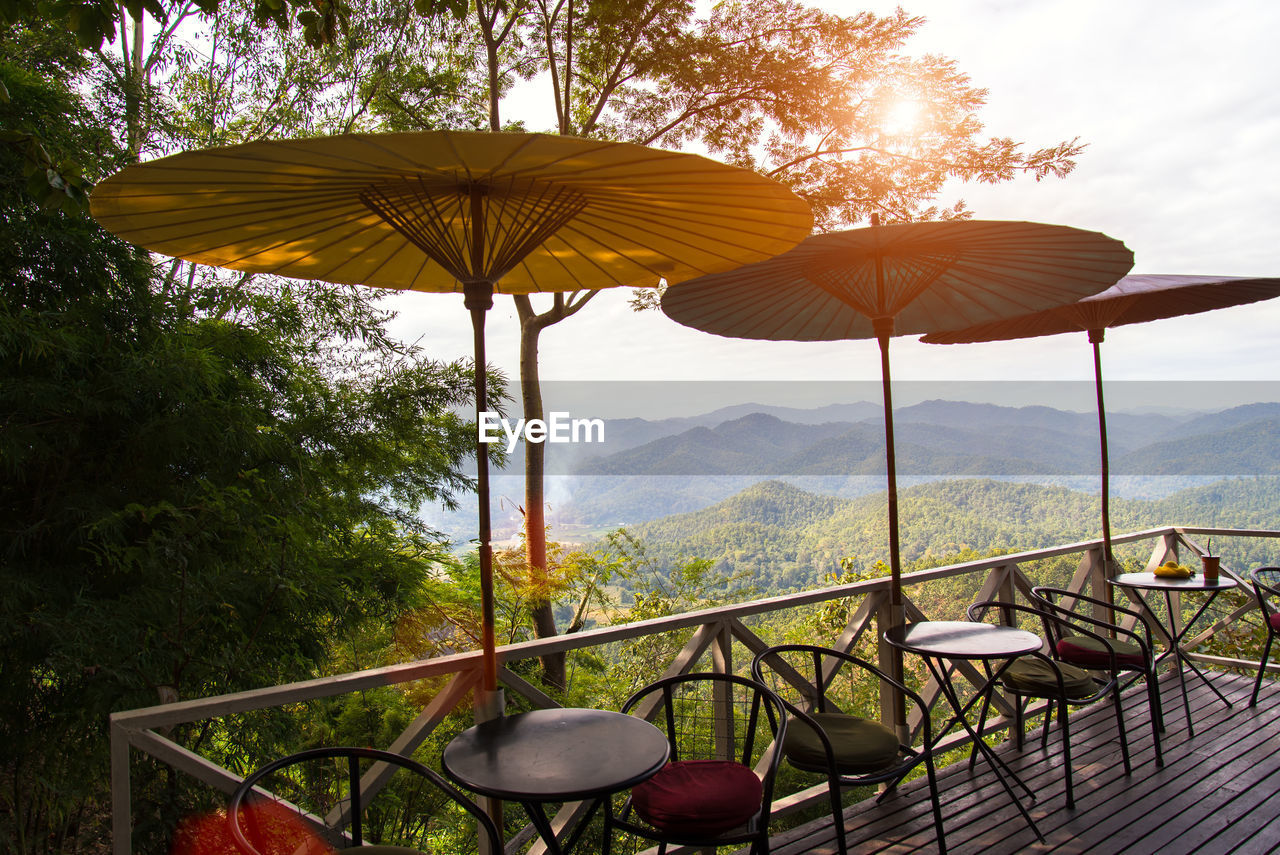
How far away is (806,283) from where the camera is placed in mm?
3023

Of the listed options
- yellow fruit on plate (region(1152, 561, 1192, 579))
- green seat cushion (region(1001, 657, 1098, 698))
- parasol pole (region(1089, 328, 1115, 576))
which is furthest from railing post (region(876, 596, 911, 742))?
yellow fruit on plate (region(1152, 561, 1192, 579))

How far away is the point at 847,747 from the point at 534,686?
0.93 m

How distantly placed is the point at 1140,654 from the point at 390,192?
334 cm

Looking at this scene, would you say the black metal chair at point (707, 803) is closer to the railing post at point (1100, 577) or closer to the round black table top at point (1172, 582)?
the round black table top at point (1172, 582)

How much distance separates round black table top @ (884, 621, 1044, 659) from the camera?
2.40 meters

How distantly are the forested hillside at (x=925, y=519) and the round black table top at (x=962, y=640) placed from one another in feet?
39.9

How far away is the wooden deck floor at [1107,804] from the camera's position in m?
2.34

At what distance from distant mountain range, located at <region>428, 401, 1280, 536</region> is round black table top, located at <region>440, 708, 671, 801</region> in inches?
658

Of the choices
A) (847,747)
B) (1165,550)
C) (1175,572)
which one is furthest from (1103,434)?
(847,747)

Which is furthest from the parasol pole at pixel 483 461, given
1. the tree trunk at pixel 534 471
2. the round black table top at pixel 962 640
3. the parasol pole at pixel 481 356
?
the tree trunk at pixel 534 471

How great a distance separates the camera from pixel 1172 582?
148 inches

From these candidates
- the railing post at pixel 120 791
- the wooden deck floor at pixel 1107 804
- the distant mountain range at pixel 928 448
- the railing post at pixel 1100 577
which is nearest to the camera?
the railing post at pixel 120 791

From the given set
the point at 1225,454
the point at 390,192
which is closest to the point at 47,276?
the point at 390,192

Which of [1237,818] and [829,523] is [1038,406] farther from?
[1237,818]
